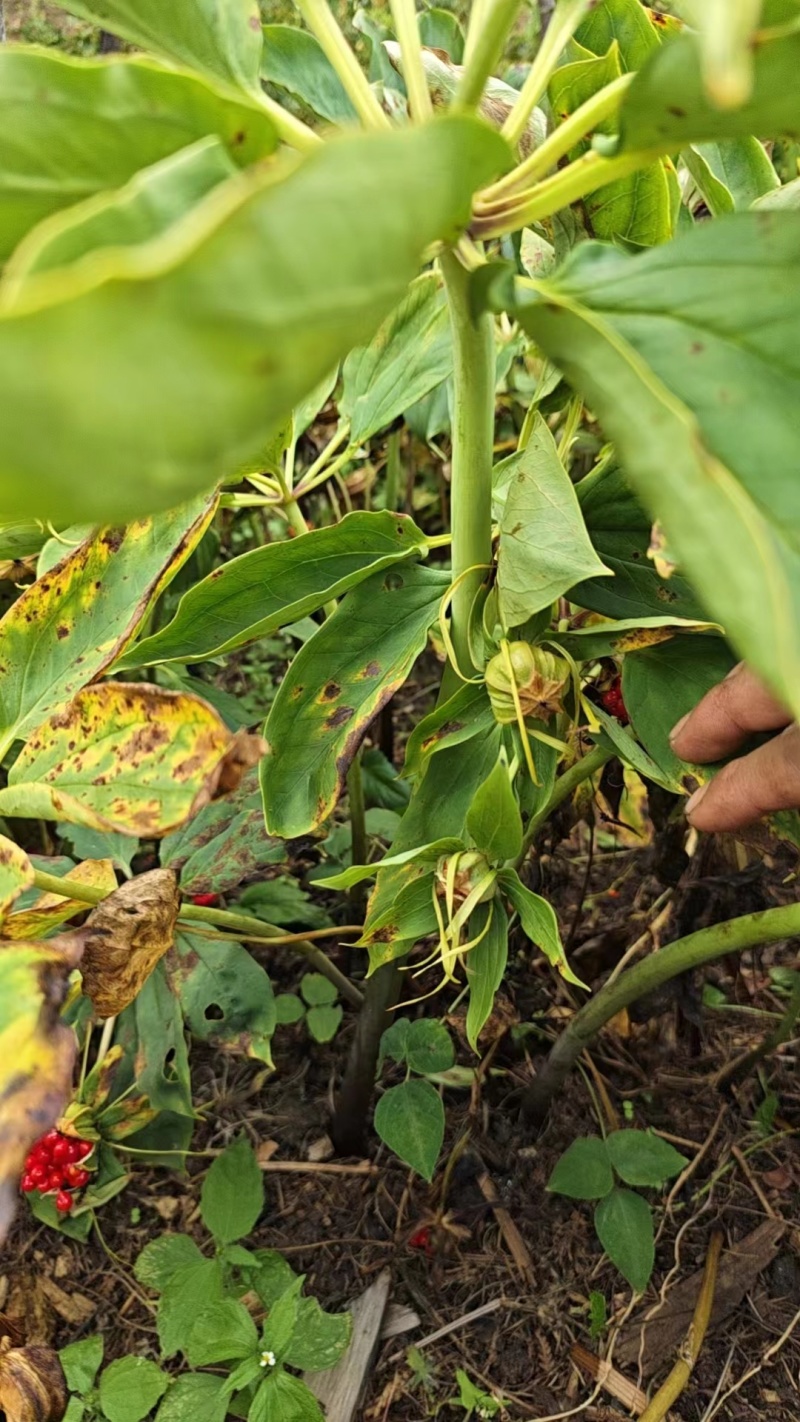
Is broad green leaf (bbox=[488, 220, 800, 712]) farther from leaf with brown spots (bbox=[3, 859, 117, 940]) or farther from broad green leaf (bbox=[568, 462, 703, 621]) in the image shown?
leaf with brown spots (bbox=[3, 859, 117, 940])

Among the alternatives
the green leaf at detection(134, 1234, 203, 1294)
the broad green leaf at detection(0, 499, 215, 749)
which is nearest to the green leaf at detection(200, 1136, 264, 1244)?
the green leaf at detection(134, 1234, 203, 1294)

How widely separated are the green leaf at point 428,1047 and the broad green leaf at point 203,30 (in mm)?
688

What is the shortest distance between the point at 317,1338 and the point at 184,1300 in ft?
0.37

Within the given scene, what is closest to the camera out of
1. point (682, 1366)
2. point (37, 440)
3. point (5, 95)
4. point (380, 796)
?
point (37, 440)

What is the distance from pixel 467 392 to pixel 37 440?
0.31 meters

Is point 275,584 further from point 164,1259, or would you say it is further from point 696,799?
point 164,1259

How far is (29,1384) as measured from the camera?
68cm

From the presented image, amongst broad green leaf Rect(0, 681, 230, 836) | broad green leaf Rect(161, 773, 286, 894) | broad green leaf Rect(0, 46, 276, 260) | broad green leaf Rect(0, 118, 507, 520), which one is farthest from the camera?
broad green leaf Rect(161, 773, 286, 894)

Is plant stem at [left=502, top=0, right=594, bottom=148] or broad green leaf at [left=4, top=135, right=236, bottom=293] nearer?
broad green leaf at [left=4, top=135, right=236, bottom=293]

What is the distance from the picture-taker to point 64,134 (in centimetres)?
32

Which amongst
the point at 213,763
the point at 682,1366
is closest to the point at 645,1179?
the point at 682,1366

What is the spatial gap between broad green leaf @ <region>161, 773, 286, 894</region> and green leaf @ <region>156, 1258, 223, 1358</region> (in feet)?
1.10

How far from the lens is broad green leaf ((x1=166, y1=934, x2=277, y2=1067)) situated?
0.78m

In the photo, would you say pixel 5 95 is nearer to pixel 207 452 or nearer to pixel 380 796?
pixel 207 452
